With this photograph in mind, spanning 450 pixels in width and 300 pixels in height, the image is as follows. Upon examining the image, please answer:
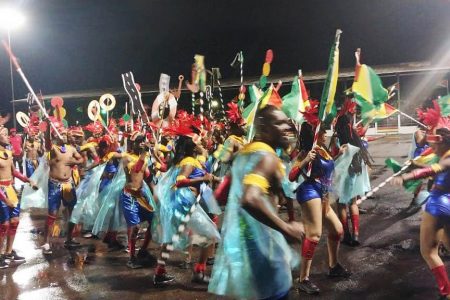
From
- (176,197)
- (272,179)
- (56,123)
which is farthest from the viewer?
(56,123)

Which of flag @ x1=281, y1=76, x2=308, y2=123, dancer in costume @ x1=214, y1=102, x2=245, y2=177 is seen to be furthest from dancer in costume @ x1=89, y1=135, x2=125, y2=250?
flag @ x1=281, y1=76, x2=308, y2=123

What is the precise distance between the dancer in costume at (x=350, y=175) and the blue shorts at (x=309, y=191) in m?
1.87

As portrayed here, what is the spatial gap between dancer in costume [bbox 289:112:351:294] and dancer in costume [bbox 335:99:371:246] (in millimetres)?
1364

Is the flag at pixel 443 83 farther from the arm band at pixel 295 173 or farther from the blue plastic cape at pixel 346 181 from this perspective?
the arm band at pixel 295 173

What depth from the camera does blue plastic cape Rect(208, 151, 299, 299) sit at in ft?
9.36

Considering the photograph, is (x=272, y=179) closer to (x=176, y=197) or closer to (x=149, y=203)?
(x=176, y=197)

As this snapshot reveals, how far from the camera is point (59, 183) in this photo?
7.68m

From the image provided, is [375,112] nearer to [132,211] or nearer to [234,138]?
[234,138]

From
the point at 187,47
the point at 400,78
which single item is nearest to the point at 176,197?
the point at 400,78

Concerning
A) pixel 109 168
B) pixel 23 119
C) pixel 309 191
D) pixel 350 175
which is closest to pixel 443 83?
pixel 350 175

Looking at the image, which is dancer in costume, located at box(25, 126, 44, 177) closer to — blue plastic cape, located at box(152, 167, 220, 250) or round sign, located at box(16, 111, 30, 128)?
round sign, located at box(16, 111, 30, 128)

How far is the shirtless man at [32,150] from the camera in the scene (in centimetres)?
1469

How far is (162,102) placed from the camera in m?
7.91

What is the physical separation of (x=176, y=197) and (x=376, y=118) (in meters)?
3.21
